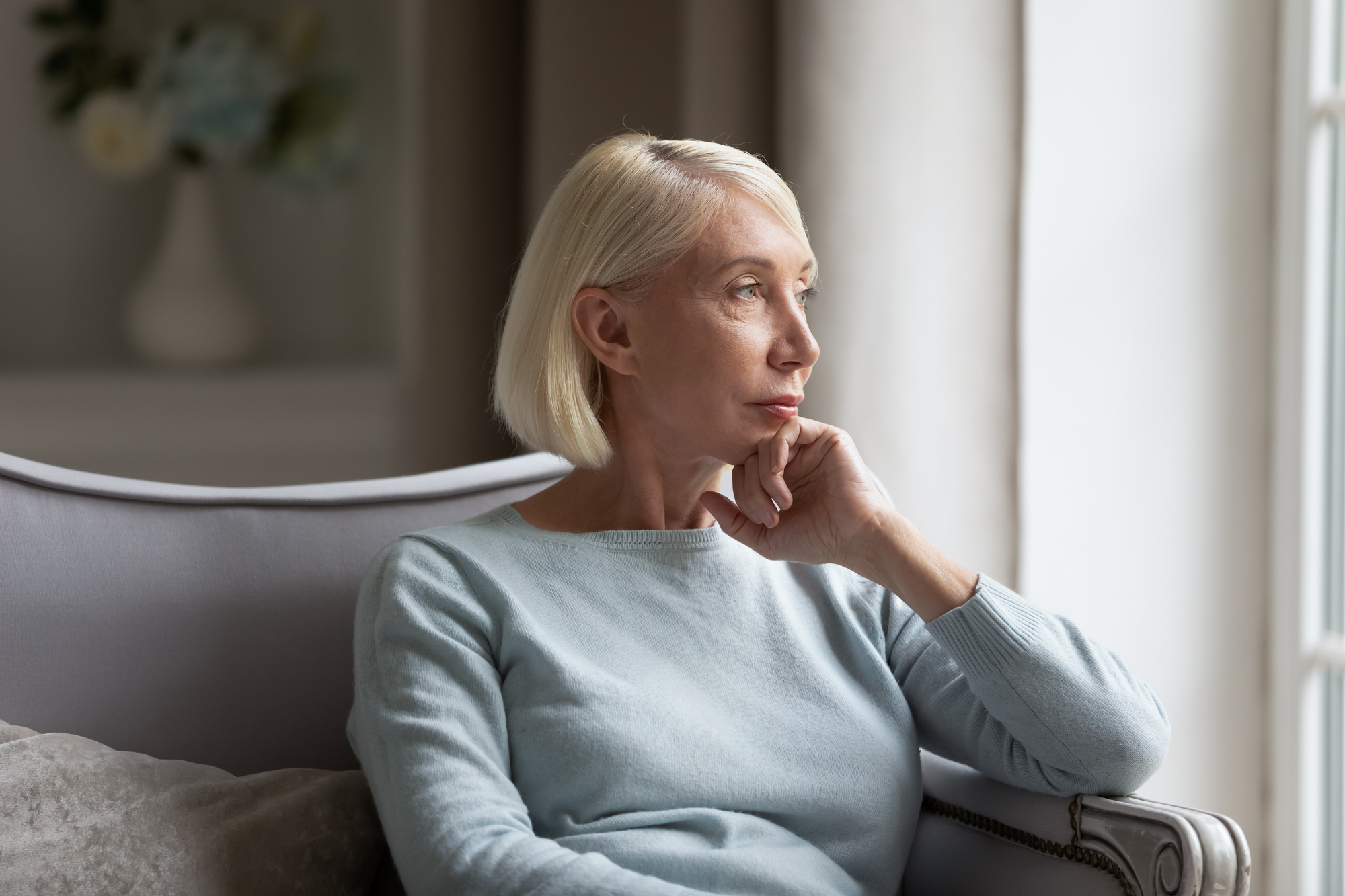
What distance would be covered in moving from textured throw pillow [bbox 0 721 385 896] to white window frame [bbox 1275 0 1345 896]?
1.71 meters

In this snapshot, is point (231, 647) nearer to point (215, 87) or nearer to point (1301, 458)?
point (215, 87)

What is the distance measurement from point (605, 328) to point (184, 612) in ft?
1.84

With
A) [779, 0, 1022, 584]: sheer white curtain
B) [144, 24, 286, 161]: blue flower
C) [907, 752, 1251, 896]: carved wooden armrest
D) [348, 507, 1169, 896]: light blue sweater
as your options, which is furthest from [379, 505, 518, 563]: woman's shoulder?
[144, 24, 286, 161]: blue flower

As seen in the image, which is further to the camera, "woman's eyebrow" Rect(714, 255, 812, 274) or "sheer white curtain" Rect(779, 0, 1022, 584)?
"sheer white curtain" Rect(779, 0, 1022, 584)

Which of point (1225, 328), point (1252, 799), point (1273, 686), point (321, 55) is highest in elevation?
point (321, 55)

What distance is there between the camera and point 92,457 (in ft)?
7.92

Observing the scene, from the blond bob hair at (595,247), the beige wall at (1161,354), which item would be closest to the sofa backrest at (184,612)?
the blond bob hair at (595,247)

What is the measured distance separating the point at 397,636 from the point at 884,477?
1173 mm

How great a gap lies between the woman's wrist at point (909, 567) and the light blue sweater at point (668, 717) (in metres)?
0.02

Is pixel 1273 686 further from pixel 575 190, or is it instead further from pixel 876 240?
pixel 575 190

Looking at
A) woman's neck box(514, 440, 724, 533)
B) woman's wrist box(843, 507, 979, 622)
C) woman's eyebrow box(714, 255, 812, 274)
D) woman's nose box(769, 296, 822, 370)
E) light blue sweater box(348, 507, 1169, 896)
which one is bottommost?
light blue sweater box(348, 507, 1169, 896)

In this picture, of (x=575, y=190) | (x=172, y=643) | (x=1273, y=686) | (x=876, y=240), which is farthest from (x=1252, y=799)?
Result: (x=172, y=643)

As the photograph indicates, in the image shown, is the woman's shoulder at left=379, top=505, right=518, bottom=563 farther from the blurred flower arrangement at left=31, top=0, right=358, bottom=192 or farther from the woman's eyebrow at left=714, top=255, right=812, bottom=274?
the blurred flower arrangement at left=31, top=0, right=358, bottom=192

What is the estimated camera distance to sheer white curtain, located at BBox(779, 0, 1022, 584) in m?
2.02
